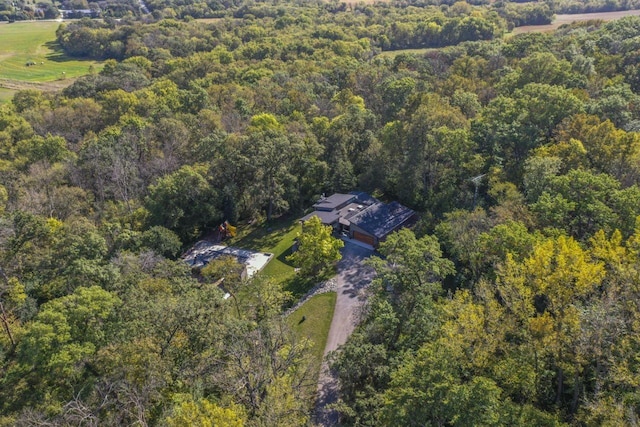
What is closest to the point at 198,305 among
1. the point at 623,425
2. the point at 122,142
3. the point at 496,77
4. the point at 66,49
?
the point at 623,425

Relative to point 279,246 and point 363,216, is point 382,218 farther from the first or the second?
point 279,246

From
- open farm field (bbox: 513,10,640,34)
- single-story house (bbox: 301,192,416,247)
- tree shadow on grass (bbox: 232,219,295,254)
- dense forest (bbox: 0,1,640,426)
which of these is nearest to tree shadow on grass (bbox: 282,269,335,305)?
dense forest (bbox: 0,1,640,426)

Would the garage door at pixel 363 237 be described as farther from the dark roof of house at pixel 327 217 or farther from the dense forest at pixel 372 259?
the dense forest at pixel 372 259

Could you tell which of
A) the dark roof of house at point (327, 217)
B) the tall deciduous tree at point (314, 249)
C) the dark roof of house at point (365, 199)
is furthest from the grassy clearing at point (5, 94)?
the tall deciduous tree at point (314, 249)

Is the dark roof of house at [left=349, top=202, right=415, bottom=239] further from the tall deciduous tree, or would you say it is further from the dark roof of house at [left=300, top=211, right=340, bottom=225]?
the tall deciduous tree

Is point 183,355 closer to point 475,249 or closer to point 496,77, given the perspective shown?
point 475,249

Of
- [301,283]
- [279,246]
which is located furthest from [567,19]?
[301,283]
